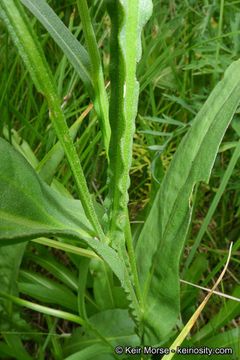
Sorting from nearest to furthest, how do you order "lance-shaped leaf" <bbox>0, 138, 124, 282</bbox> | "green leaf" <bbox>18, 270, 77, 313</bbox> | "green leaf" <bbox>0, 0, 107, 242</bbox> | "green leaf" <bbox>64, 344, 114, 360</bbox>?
"green leaf" <bbox>0, 0, 107, 242</bbox> < "lance-shaped leaf" <bbox>0, 138, 124, 282</bbox> < "green leaf" <bbox>64, 344, 114, 360</bbox> < "green leaf" <bbox>18, 270, 77, 313</bbox>

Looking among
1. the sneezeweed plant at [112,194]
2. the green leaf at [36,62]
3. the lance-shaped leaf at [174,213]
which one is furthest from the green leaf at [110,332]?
the green leaf at [36,62]

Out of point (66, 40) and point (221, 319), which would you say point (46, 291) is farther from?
point (66, 40)

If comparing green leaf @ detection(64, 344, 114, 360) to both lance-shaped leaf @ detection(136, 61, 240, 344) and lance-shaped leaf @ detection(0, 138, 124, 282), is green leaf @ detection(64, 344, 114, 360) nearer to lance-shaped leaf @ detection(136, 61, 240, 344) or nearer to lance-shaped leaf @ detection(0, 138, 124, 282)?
lance-shaped leaf @ detection(136, 61, 240, 344)

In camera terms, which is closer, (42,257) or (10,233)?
(10,233)

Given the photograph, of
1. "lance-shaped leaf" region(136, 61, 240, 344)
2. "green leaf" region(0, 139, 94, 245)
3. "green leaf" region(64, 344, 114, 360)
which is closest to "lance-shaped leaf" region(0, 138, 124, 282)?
"green leaf" region(0, 139, 94, 245)

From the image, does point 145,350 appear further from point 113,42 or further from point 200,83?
point 200,83

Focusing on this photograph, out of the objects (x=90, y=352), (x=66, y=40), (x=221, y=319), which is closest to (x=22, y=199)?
(x=66, y=40)

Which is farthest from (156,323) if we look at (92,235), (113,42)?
(113,42)
